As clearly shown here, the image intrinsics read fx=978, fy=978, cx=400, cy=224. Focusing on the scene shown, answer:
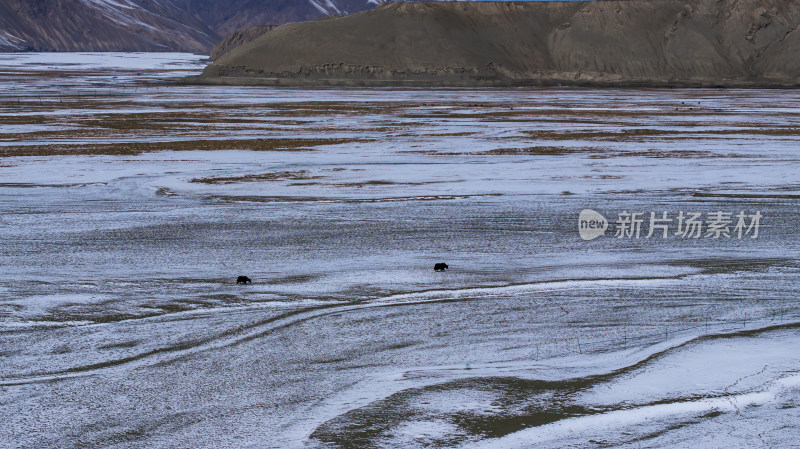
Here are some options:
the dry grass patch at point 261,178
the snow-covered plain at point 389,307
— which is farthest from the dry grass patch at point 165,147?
the dry grass patch at point 261,178

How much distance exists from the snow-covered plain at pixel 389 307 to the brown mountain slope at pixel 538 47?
70188 millimetres

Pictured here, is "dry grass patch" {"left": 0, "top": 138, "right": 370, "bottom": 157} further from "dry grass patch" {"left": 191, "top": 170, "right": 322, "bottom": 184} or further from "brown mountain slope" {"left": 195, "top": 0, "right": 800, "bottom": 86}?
"brown mountain slope" {"left": 195, "top": 0, "right": 800, "bottom": 86}

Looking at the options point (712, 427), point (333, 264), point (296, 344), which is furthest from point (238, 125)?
point (712, 427)

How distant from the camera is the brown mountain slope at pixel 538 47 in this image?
3639 inches

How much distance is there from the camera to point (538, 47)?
336ft

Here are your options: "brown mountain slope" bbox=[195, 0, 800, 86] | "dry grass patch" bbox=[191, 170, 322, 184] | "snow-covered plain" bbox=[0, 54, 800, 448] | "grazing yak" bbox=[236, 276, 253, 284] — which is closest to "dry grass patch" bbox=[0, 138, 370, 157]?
"snow-covered plain" bbox=[0, 54, 800, 448]

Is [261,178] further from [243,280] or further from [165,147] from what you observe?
[243,280]

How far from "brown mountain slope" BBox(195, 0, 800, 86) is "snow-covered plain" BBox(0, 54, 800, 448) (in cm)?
7019

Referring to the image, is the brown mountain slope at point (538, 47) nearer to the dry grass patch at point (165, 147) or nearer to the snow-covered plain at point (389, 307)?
the dry grass patch at point (165, 147)

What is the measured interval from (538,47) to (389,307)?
3763 inches

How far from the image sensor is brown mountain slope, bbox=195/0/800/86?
9244 cm

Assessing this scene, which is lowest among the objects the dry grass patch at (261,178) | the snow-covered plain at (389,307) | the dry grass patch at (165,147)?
the snow-covered plain at (389,307)

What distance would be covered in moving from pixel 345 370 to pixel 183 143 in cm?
2062

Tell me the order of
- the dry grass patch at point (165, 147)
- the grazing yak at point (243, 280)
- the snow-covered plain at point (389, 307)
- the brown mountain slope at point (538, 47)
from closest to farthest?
the snow-covered plain at point (389, 307), the grazing yak at point (243, 280), the dry grass patch at point (165, 147), the brown mountain slope at point (538, 47)
